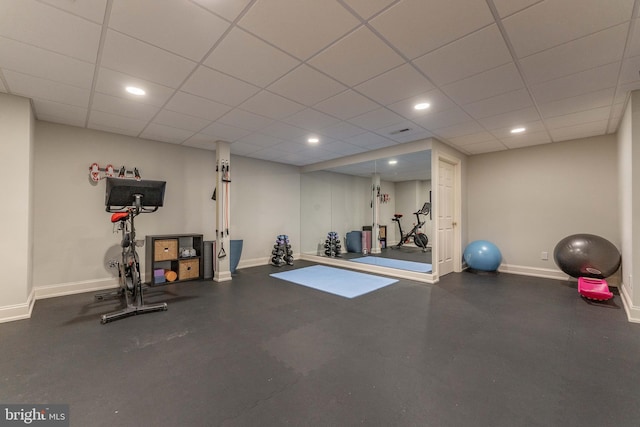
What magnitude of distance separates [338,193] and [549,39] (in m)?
5.59

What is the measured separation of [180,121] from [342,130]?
8.17 ft

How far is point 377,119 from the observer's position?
150 inches

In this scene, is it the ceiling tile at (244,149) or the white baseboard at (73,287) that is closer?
the white baseboard at (73,287)

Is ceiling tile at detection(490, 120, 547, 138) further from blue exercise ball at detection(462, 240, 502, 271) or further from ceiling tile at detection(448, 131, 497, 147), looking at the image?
blue exercise ball at detection(462, 240, 502, 271)

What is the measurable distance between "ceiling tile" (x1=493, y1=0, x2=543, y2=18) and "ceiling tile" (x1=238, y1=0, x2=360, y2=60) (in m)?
0.93

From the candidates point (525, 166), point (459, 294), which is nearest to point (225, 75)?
point (459, 294)

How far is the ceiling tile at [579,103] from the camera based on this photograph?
298cm

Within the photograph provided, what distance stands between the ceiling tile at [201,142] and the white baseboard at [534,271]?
257 inches

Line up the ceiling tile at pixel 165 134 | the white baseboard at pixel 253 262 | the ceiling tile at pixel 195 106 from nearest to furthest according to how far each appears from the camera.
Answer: the ceiling tile at pixel 195 106 → the ceiling tile at pixel 165 134 → the white baseboard at pixel 253 262

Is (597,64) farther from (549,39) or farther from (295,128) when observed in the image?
(295,128)

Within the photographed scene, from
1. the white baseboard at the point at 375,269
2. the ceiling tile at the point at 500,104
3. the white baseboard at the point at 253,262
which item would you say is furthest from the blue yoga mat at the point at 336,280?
the ceiling tile at the point at 500,104

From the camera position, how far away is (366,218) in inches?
282

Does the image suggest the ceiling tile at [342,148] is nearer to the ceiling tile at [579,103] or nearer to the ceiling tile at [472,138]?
the ceiling tile at [472,138]

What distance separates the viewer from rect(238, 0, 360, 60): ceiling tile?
5.78 feet
